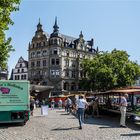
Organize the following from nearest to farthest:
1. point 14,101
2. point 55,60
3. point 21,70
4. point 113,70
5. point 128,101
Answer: point 14,101 < point 128,101 < point 113,70 < point 55,60 < point 21,70

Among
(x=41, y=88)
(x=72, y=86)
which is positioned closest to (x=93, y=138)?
(x=41, y=88)

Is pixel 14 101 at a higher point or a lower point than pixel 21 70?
lower

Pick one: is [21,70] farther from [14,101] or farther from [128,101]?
[14,101]

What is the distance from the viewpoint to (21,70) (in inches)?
4385

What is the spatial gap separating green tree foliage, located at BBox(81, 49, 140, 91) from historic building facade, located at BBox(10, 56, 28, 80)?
126 feet

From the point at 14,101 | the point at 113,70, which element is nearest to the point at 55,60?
the point at 113,70

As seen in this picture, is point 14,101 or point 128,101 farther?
point 128,101

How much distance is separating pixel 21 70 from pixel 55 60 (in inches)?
864

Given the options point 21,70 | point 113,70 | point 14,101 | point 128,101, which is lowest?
point 128,101

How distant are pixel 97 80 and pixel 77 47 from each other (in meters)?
26.3

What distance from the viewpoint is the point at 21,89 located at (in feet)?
68.7

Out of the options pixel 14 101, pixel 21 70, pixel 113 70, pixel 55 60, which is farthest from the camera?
pixel 21 70

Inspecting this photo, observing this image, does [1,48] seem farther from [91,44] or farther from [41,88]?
[91,44]

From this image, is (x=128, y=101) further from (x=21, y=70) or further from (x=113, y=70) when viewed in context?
(x=21, y=70)
